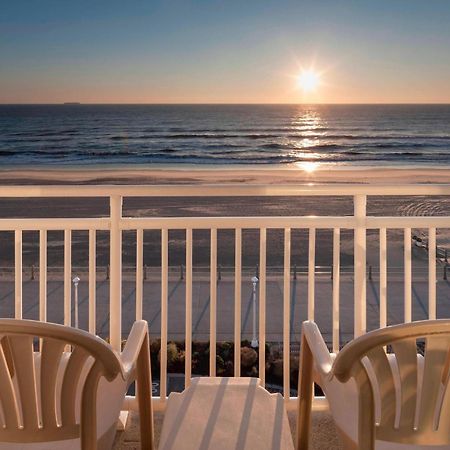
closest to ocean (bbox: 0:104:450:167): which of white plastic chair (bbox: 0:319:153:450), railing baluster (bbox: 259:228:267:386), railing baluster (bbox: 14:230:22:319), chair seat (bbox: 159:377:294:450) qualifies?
railing baluster (bbox: 14:230:22:319)

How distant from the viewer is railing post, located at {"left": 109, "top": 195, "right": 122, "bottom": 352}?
2.50 m

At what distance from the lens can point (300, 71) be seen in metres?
35.7

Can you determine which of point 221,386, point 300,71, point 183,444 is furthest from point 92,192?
point 300,71

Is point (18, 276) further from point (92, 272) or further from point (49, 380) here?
point (49, 380)

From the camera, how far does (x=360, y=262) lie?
2.57 m

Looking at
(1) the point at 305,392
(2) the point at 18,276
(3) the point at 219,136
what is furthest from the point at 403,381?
(3) the point at 219,136

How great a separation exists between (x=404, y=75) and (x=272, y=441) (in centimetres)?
3359

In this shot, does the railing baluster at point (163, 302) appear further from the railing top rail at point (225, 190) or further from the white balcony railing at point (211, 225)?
the railing top rail at point (225, 190)

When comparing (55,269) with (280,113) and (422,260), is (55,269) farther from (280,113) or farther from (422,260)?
(280,113)

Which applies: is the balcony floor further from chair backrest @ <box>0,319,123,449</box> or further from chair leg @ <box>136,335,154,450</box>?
chair backrest @ <box>0,319,123,449</box>

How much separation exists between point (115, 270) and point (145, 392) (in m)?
0.79

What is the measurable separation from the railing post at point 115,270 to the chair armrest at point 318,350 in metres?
0.98

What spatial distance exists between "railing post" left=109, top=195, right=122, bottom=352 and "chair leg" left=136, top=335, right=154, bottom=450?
65 cm

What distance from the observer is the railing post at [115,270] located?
98.6 inches
